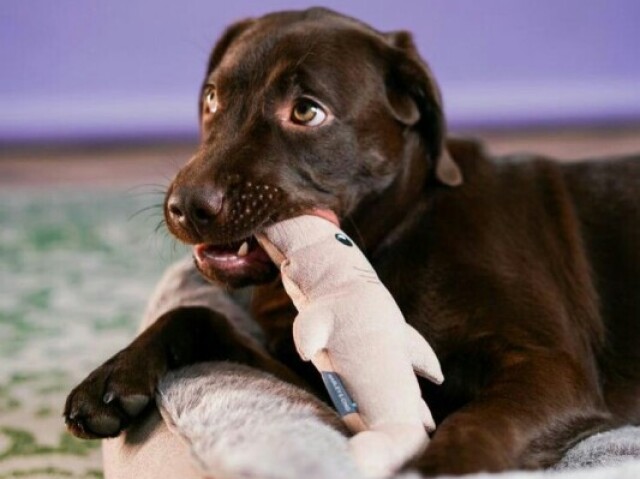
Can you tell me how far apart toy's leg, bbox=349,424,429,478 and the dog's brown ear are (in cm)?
74

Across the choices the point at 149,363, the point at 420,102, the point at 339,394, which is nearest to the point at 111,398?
the point at 149,363

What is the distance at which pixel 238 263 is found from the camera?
1785 millimetres

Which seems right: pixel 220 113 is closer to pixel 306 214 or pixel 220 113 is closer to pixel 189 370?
pixel 306 214

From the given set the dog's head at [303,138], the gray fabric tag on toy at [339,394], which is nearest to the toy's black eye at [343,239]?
the dog's head at [303,138]

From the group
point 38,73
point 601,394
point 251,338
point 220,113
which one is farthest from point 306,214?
point 38,73

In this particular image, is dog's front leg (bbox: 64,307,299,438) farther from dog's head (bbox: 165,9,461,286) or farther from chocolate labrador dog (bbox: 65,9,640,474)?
dog's head (bbox: 165,9,461,286)

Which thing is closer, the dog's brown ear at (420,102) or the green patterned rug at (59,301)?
the dog's brown ear at (420,102)

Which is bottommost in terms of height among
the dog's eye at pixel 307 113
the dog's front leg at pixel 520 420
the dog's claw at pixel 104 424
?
the dog's claw at pixel 104 424

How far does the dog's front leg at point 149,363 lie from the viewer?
1703 mm


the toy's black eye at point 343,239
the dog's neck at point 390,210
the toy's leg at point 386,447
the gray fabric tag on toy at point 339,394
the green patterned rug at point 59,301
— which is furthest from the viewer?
the green patterned rug at point 59,301

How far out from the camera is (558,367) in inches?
68.4

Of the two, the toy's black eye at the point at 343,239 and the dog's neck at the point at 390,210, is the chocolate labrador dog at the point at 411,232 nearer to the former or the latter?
the dog's neck at the point at 390,210

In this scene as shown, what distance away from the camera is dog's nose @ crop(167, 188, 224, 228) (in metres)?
1.68

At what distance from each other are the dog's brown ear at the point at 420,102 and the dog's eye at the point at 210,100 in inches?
13.2
